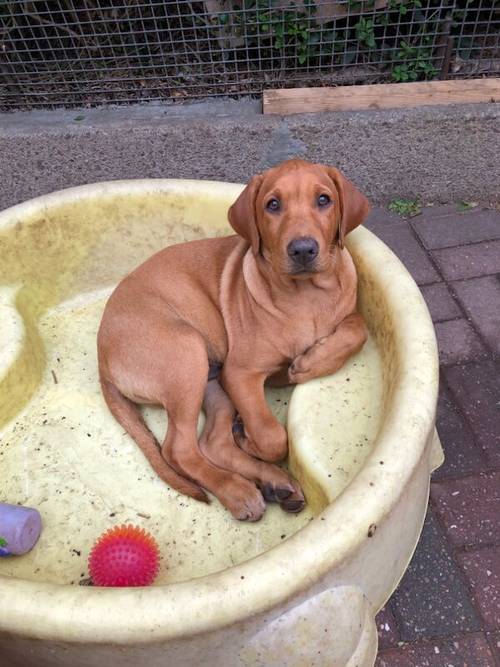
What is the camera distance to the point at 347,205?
7.89ft

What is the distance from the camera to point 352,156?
4086 millimetres

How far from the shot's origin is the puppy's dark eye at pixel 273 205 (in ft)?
7.67

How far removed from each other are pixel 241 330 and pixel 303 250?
1.89 ft

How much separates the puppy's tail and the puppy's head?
2.90 feet

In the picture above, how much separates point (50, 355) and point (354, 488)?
1908 mm

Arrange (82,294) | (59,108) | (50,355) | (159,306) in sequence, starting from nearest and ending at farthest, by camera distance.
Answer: (159,306)
(50,355)
(82,294)
(59,108)

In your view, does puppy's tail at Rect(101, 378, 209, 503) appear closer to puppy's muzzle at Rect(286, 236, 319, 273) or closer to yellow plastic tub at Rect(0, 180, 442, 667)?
yellow plastic tub at Rect(0, 180, 442, 667)

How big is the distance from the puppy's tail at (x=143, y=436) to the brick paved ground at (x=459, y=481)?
86cm

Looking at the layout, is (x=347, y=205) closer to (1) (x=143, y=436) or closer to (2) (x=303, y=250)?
(2) (x=303, y=250)

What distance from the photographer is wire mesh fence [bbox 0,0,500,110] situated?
156 inches

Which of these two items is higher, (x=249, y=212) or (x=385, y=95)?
(x=249, y=212)

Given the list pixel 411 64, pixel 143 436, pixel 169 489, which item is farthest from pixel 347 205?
pixel 411 64

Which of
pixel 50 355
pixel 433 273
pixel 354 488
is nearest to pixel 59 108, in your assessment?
pixel 50 355

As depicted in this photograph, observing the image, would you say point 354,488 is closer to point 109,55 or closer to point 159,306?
point 159,306
